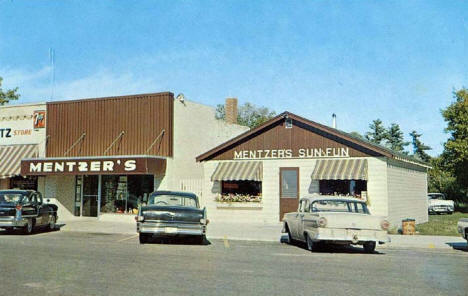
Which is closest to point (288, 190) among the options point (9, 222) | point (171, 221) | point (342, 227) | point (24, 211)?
point (171, 221)

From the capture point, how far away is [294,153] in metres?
23.8

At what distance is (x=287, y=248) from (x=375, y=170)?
8622mm

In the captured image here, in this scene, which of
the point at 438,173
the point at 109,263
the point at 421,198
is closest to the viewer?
the point at 109,263

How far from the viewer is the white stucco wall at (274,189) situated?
21797mm

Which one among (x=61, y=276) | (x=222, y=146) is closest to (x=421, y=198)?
(x=222, y=146)

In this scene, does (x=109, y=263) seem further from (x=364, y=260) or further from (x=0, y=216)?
(x=0, y=216)

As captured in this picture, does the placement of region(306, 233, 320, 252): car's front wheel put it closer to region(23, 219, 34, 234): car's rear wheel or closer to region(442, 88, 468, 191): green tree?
region(23, 219, 34, 234): car's rear wheel

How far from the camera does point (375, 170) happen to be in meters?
22.0

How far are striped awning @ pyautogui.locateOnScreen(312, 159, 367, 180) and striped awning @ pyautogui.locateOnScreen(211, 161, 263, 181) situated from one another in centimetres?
278

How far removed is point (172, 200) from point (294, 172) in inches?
352

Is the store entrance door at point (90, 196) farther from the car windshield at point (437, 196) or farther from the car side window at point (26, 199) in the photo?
the car windshield at point (437, 196)

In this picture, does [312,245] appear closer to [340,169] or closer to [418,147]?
[340,169]

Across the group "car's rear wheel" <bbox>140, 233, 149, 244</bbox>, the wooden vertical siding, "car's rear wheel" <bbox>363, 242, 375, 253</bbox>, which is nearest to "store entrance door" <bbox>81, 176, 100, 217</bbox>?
the wooden vertical siding

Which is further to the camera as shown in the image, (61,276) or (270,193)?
(270,193)
